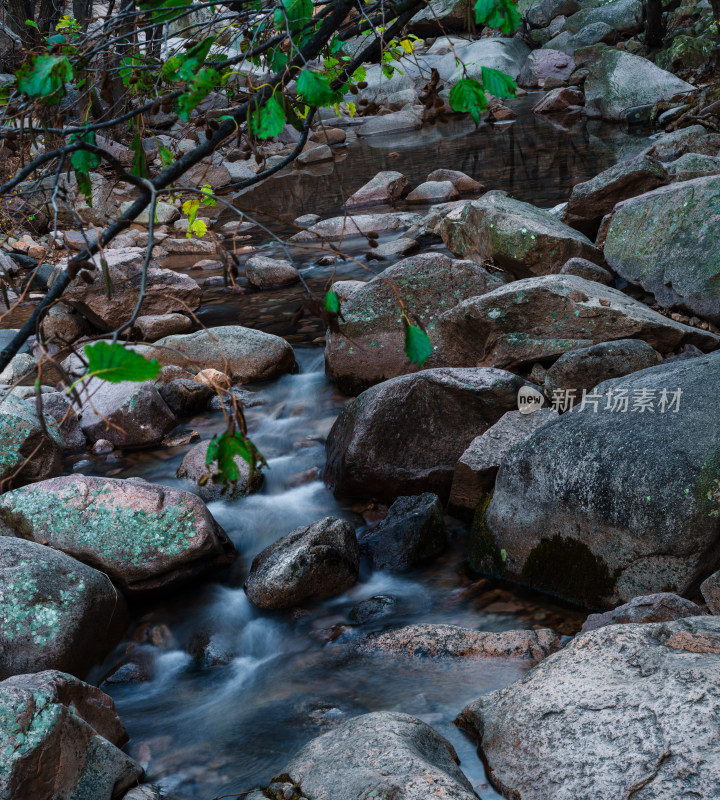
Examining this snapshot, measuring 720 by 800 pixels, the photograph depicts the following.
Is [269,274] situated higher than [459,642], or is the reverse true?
[269,274]

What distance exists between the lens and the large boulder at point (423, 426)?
211 inches

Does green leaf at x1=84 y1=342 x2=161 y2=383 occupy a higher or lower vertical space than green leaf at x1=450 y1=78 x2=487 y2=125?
lower

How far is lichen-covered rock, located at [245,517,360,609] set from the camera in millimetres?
4574

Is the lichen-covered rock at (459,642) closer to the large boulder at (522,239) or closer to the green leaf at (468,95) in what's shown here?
the green leaf at (468,95)

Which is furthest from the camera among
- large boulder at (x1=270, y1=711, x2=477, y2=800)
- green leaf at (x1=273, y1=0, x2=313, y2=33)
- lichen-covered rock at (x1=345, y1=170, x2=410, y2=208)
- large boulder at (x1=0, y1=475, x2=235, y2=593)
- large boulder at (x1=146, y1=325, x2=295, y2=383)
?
lichen-covered rock at (x1=345, y1=170, x2=410, y2=208)

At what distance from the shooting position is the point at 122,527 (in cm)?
477

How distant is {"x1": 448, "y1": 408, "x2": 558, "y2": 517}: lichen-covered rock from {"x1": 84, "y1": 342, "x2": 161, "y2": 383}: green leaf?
3854 millimetres

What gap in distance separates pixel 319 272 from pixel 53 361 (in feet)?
32.7

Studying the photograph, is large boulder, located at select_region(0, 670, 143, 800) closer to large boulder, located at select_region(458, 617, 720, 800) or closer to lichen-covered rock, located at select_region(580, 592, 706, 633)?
large boulder, located at select_region(458, 617, 720, 800)

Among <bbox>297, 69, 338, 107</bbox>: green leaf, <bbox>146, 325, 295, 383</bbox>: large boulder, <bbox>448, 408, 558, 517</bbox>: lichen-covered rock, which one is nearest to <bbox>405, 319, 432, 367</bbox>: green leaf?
<bbox>297, 69, 338, 107</bbox>: green leaf

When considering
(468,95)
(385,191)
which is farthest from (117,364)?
(385,191)

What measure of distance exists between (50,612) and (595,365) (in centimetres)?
369

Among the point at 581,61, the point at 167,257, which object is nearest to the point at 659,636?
the point at 167,257

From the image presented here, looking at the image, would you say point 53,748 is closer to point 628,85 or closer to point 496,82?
point 496,82
